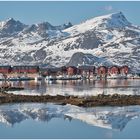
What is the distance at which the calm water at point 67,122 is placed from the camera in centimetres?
3116

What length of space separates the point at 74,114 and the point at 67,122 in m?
3.51

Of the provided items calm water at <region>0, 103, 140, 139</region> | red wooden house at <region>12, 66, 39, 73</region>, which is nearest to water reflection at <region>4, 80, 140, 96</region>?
calm water at <region>0, 103, 140, 139</region>

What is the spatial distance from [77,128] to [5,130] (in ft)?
13.5

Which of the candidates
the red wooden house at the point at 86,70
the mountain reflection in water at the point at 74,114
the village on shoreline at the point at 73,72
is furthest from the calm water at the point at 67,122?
the red wooden house at the point at 86,70

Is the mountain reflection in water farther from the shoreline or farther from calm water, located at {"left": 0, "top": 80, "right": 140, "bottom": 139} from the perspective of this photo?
the shoreline

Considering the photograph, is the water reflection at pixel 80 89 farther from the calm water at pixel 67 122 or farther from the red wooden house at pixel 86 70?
the red wooden house at pixel 86 70

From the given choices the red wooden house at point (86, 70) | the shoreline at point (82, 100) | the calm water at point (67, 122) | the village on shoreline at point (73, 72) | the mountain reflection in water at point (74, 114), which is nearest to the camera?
the calm water at point (67, 122)

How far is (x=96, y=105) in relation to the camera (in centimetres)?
4406

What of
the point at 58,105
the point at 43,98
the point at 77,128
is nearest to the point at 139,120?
the point at 77,128

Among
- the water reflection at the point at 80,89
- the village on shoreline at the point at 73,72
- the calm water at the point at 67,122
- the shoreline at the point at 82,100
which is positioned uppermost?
the village on shoreline at the point at 73,72

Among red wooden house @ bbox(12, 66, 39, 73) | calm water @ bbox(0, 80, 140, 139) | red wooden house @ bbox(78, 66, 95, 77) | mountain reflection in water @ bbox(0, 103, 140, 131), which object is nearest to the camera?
calm water @ bbox(0, 80, 140, 139)

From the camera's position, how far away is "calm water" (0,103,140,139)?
31161 mm

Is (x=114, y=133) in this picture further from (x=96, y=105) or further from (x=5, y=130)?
(x=96, y=105)

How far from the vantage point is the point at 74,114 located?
3859 cm
